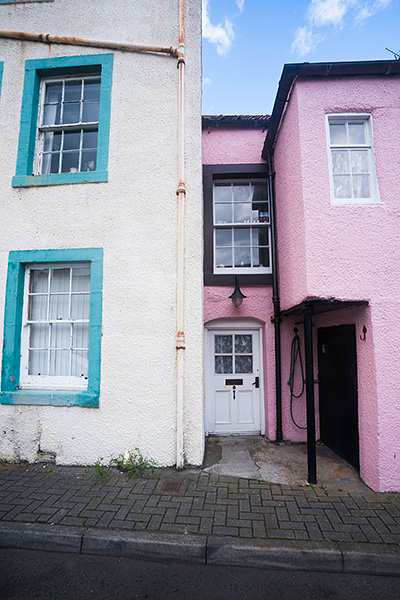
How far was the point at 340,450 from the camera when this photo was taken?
526cm

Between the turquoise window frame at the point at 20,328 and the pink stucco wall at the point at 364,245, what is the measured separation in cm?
316

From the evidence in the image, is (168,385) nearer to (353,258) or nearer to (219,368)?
(219,368)

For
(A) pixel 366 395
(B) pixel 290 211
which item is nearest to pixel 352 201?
(B) pixel 290 211

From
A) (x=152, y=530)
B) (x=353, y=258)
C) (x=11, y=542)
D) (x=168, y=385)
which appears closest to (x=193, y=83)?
(x=353, y=258)

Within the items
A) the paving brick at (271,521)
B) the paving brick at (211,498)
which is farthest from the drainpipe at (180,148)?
the paving brick at (271,521)

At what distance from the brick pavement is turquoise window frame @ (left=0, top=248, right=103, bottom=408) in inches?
40.2

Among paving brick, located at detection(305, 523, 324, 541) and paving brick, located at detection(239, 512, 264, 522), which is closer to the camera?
paving brick, located at detection(305, 523, 324, 541)

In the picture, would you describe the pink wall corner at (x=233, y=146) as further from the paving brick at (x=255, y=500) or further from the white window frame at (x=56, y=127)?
the paving brick at (x=255, y=500)

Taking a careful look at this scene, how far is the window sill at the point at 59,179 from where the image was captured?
17.0 feet

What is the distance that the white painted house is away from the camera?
15.7 feet

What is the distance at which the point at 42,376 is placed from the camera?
512cm

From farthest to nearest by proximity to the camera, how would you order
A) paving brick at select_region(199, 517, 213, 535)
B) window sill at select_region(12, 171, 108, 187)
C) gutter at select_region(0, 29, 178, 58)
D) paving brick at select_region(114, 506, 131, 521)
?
gutter at select_region(0, 29, 178, 58) < window sill at select_region(12, 171, 108, 187) < paving brick at select_region(114, 506, 131, 521) < paving brick at select_region(199, 517, 213, 535)

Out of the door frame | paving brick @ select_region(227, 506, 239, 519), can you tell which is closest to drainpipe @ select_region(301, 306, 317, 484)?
paving brick @ select_region(227, 506, 239, 519)

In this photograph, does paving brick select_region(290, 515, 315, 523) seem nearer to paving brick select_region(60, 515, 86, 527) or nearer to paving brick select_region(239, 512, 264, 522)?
paving brick select_region(239, 512, 264, 522)
